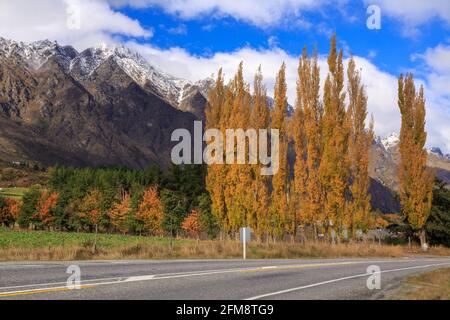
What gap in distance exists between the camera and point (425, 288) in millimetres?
12008

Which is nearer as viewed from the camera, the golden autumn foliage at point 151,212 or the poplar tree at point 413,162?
the poplar tree at point 413,162

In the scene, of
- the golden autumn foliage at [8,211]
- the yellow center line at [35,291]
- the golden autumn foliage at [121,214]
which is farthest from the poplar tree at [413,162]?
the golden autumn foliage at [8,211]

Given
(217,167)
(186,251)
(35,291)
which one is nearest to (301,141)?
(217,167)

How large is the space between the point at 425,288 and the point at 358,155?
31.6 meters

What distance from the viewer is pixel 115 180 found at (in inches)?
4660

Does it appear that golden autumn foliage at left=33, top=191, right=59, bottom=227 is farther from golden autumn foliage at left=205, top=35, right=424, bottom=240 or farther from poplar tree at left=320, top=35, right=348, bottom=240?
poplar tree at left=320, top=35, right=348, bottom=240

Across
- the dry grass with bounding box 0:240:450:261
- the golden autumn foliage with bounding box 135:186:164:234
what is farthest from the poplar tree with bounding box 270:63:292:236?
the golden autumn foliage with bounding box 135:186:164:234

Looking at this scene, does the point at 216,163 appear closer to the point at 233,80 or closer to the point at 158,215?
the point at 233,80

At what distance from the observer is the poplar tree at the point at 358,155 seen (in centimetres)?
4056

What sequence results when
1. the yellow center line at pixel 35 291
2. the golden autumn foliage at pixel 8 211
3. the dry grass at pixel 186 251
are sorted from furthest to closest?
1. the golden autumn foliage at pixel 8 211
2. the dry grass at pixel 186 251
3. the yellow center line at pixel 35 291

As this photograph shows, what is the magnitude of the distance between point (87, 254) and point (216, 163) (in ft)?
84.8

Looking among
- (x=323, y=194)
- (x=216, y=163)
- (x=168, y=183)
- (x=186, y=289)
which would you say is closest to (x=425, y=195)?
(x=323, y=194)

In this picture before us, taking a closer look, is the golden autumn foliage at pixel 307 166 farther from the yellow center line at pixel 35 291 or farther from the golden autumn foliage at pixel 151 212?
the golden autumn foliage at pixel 151 212

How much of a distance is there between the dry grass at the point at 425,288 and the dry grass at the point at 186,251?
1206cm
